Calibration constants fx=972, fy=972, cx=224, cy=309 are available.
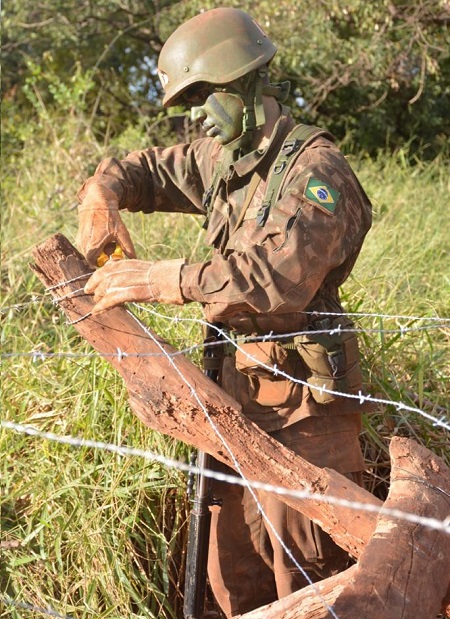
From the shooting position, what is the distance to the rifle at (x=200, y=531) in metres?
3.35

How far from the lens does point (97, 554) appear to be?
3754 mm

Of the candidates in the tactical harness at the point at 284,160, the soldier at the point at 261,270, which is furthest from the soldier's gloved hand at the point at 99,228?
the tactical harness at the point at 284,160

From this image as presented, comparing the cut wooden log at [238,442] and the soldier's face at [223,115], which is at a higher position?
the soldier's face at [223,115]

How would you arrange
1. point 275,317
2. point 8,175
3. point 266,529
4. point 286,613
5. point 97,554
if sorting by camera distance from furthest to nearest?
point 8,175
point 97,554
point 266,529
point 275,317
point 286,613

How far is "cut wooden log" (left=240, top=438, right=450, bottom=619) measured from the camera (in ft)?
7.64

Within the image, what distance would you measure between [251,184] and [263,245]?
0.41m

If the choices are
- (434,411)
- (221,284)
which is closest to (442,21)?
(434,411)

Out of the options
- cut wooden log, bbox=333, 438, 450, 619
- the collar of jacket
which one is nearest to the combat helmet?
the collar of jacket

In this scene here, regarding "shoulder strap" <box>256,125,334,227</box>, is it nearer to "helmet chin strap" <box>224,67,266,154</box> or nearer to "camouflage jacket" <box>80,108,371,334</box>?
"camouflage jacket" <box>80,108,371,334</box>

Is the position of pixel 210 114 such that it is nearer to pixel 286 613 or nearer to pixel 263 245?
pixel 263 245

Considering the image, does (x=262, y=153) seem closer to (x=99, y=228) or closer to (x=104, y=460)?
(x=99, y=228)

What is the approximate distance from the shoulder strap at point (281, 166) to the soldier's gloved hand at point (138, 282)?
349mm

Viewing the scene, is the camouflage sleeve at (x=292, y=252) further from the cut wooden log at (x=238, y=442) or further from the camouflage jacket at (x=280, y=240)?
the cut wooden log at (x=238, y=442)

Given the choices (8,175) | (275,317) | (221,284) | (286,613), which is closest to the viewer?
(286,613)
